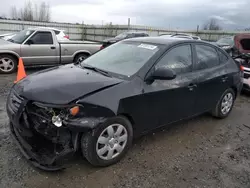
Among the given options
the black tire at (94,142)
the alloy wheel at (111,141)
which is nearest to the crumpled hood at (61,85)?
the black tire at (94,142)

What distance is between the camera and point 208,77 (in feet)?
13.6

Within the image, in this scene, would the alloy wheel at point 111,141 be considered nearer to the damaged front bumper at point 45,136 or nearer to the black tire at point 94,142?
the black tire at point 94,142

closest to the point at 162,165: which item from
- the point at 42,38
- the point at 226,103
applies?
the point at 226,103

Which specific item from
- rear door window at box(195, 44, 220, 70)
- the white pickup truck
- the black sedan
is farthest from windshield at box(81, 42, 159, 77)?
the white pickup truck

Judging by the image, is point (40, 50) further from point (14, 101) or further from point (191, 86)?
point (191, 86)

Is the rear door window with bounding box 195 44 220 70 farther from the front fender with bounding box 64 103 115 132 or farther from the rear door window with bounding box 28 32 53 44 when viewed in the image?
the rear door window with bounding box 28 32 53 44

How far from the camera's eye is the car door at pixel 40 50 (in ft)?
26.4

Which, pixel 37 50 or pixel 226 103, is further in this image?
pixel 37 50

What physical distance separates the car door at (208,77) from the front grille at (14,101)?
275 cm

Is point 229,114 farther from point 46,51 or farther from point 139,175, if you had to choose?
point 46,51

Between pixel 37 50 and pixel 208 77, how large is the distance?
243 inches

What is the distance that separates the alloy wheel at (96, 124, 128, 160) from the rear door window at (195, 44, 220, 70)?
1.85m

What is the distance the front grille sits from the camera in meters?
2.82

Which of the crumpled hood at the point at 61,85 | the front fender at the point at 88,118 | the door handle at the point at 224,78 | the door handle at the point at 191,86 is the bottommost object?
the front fender at the point at 88,118
